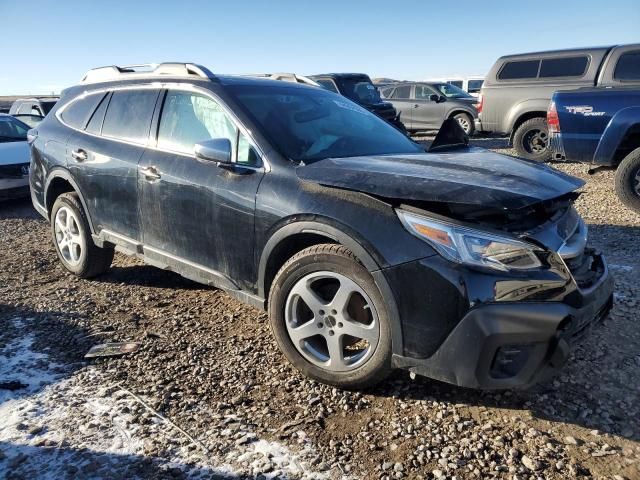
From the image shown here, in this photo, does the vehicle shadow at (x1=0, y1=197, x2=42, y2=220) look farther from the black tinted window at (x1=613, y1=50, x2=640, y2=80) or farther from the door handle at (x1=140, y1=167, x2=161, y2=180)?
the black tinted window at (x1=613, y1=50, x2=640, y2=80)

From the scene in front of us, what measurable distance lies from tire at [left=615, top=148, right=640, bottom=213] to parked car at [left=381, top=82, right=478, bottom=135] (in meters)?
8.81

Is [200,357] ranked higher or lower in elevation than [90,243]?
lower

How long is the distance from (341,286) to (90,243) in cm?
283

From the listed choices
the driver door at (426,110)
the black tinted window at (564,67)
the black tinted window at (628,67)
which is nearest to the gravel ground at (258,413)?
the black tinted window at (628,67)

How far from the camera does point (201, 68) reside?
3641 millimetres

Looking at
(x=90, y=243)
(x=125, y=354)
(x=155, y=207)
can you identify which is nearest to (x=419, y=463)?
(x=125, y=354)

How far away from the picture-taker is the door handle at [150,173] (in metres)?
3.59

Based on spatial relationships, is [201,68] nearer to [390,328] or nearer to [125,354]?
[125,354]

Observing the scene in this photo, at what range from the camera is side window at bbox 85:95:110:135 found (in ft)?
14.2

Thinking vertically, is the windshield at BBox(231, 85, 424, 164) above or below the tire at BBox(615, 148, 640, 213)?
above

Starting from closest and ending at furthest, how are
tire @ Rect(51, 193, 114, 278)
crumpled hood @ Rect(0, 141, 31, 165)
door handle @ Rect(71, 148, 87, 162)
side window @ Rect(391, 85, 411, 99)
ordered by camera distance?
1. door handle @ Rect(71, 148, 87, 162)
2. tire @ Rect(51, 193, 114, 278)
3. crumpled hood @ Rect(0, 141, 31, 165)
4. side window @ Rect(391, 85, 411, 99)

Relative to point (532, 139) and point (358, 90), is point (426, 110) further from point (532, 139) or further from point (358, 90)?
point (532, 139)

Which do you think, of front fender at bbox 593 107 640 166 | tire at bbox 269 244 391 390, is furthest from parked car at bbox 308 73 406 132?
tire at bbox 269 244 391 390

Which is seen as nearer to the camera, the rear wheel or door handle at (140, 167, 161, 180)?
door handle at (140, 167, 161, 180)
